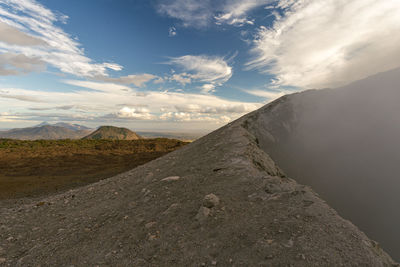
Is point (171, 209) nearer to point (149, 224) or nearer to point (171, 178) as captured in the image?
point (149, 224)

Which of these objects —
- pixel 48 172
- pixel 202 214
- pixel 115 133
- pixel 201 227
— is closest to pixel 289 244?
pixel 201 227

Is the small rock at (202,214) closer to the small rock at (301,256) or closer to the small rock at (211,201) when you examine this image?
the small rock at (211,201)

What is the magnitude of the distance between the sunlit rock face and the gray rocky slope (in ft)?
9.81

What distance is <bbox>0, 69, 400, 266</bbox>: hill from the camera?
3.80m

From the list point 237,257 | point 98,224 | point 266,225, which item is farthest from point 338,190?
point 98,224

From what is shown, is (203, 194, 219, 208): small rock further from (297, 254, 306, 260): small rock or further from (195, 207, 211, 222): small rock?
(297, 254, 306, 260): small rock

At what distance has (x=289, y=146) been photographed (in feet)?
38.3

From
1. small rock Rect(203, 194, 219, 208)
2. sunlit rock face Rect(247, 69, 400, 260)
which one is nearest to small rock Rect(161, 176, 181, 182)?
small rock Rect(203, 194, 219, 208)

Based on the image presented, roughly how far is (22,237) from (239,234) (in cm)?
759

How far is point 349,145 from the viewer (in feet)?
31.7

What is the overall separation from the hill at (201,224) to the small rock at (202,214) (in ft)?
0.09

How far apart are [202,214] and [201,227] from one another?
1.36 feet

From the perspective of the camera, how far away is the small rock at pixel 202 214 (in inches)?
202

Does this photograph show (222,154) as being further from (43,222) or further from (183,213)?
(43,222)
